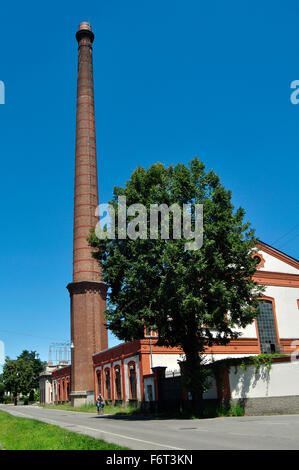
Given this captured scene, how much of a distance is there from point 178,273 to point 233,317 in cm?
435

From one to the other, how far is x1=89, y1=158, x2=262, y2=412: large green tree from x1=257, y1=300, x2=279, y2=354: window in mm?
10702

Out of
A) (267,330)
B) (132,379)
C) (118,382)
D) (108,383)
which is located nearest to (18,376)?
(108,383)

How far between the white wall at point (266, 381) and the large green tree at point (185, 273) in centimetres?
179

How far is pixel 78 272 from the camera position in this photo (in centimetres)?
4466

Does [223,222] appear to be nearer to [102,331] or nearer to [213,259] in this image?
[213,259]

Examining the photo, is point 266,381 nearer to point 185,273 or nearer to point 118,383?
point 185,273

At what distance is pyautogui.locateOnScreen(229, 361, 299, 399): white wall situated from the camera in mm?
19438

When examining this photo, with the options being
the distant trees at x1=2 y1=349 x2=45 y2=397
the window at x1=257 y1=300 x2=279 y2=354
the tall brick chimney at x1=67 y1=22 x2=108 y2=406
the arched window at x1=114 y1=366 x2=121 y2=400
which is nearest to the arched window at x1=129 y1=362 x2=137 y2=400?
the arched window at x1=114 y1=366 x2=121 y2=400

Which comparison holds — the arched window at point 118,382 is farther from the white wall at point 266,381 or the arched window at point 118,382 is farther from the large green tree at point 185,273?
the white wall at point 266,381

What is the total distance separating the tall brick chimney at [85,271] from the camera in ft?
140

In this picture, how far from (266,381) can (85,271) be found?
89.6 feet

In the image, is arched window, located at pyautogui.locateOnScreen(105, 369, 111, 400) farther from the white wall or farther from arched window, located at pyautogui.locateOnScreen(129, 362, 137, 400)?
the white wall

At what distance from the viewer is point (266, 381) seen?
20297mm
